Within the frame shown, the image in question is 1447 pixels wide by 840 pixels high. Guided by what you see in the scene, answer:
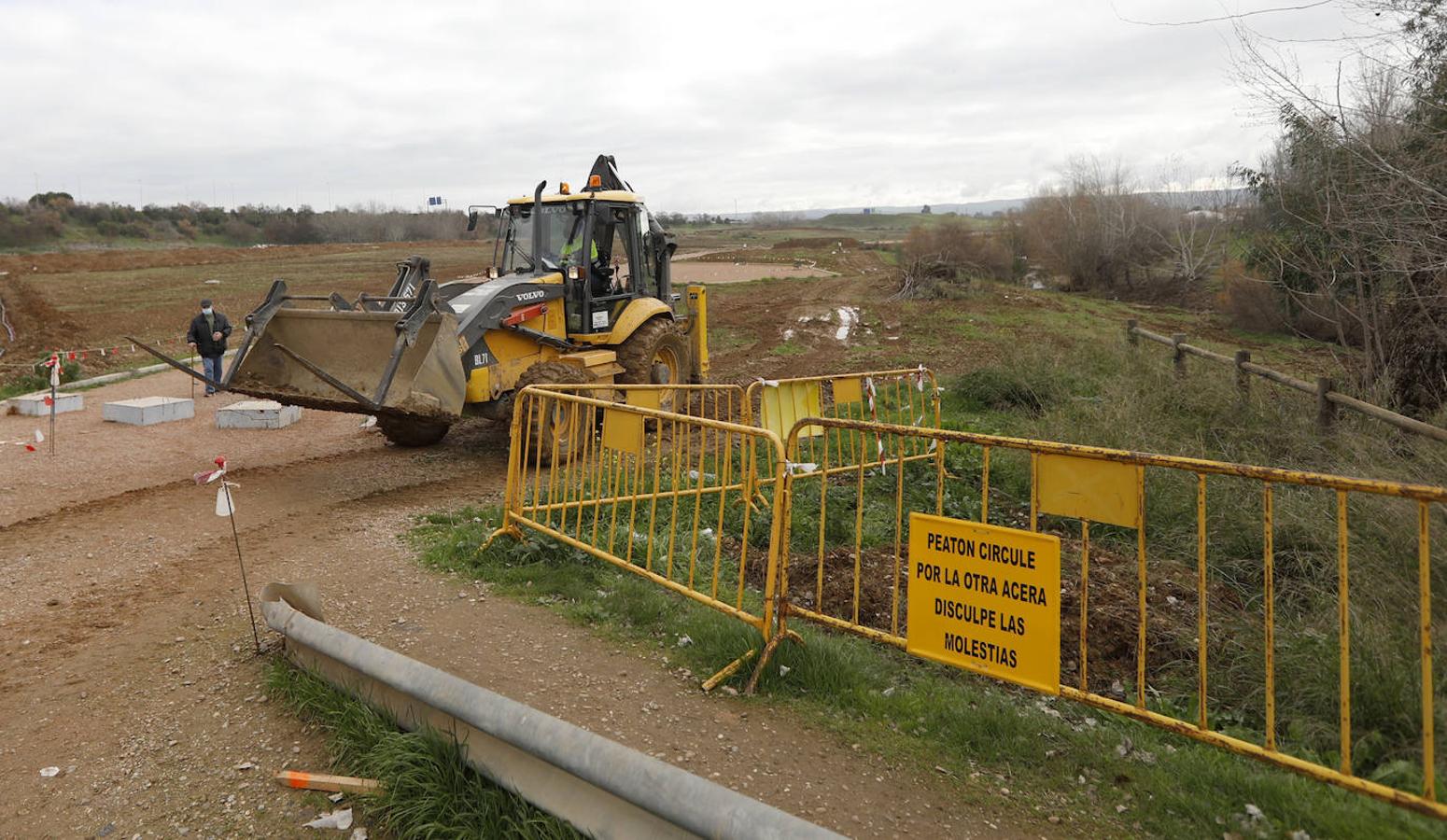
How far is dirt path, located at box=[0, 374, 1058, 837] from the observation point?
145 inches

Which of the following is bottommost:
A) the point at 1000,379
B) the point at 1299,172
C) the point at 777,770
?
the point at 777,770

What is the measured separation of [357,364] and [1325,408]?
9013mm

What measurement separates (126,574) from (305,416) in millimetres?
6524

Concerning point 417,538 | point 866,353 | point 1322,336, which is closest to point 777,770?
point 417,538

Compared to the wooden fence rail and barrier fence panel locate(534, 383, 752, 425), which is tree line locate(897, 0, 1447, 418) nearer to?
the wooden fence rail

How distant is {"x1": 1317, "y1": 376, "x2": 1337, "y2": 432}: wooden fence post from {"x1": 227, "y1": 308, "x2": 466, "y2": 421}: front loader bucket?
7.89 meters

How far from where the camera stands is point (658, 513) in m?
7.55

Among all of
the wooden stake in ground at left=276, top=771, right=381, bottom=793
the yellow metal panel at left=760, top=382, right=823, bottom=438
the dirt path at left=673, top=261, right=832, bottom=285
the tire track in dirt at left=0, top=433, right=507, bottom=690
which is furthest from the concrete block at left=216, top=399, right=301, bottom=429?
the dirt path at left=673, top=261, right=832, bottom=285

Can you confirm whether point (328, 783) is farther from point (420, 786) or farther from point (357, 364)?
point (357, 364)

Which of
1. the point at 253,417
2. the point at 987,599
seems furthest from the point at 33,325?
the point at 987,599

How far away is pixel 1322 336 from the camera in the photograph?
21484mm

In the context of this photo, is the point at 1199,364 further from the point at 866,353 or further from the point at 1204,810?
the point at 1204,810

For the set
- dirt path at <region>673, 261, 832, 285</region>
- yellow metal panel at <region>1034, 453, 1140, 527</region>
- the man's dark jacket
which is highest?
dirt path at <region>673, 261, 832, 285</region>

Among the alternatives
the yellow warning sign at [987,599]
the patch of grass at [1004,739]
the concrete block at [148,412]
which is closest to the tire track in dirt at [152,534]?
the patch of grass at [1004,739]
